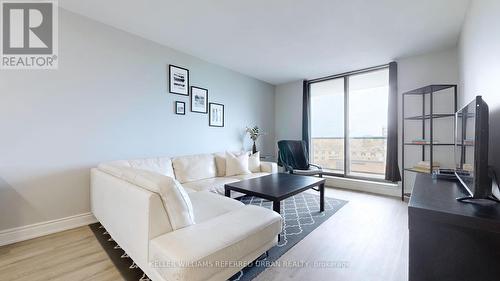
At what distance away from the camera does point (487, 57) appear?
1605 mm

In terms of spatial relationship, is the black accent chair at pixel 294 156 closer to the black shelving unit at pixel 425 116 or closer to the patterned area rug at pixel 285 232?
the patterned area rug at pixel 285 232

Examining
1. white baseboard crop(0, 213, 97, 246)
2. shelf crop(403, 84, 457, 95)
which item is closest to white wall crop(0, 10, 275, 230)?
white baseboard crop(0, 213, 97, 246)

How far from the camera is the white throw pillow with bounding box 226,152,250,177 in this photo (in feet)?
11.2

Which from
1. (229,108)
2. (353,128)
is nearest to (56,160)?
(229,108)

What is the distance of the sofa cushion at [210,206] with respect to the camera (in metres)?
1.69

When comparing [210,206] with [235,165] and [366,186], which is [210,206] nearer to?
[235,165]

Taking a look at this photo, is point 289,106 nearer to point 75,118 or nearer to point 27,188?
point 75,118

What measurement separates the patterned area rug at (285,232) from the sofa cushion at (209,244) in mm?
248

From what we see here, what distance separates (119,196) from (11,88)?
1667 mm

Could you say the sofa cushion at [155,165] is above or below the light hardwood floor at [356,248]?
above

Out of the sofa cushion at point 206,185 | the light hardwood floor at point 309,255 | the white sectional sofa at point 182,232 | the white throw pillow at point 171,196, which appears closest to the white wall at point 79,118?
the light hardwood floor at point 309,255

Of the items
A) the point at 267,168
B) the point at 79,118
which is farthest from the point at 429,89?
the point at 79,118

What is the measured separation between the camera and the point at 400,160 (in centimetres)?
364

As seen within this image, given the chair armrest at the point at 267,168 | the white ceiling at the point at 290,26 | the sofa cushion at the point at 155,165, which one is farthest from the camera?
the chair armrest at the point at 267,168
